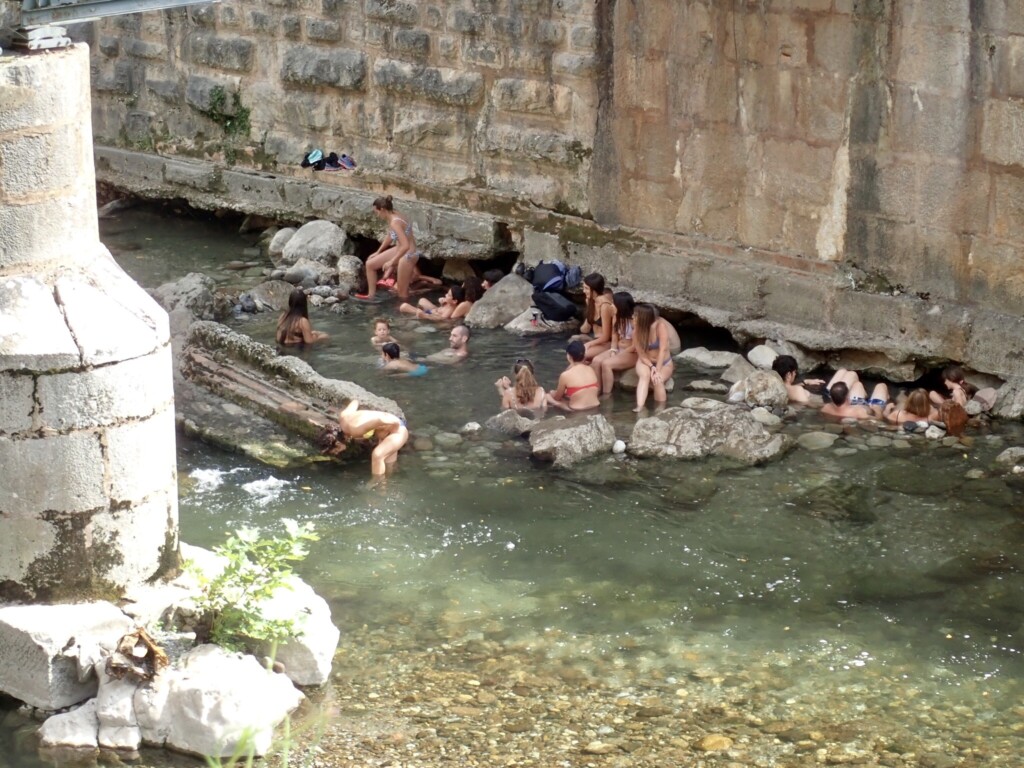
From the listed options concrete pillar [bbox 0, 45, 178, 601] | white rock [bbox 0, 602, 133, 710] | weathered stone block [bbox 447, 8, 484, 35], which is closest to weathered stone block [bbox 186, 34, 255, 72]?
weathered stone block [bbox 447, 8, 484, 35]

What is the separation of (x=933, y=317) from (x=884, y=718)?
482 centimetres

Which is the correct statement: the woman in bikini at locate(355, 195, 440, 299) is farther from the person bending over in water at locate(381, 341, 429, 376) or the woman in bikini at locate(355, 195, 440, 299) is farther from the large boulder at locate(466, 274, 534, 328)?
the person bending over in water at locate(381, 341, 429, 376)

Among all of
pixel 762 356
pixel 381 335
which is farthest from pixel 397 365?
pixel 762 356

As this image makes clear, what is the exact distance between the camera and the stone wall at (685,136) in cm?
1133

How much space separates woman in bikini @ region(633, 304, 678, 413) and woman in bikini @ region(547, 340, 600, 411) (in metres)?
0.36

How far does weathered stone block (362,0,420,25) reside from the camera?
14.4 meters

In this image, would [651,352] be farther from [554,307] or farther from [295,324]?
[295,324]

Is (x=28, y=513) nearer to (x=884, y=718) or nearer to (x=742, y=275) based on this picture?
(x=884, y=718)

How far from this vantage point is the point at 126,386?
7.41 meters

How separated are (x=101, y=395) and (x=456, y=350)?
587cm

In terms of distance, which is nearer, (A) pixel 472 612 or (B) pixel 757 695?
(B) pixel 757 695

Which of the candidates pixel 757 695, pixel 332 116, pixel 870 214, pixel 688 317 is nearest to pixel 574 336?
pixel 688 317

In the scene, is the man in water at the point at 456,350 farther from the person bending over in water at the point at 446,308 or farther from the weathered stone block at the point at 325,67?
the weathered stone block at the point at 325,67

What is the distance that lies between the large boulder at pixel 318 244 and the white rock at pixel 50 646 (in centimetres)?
821
